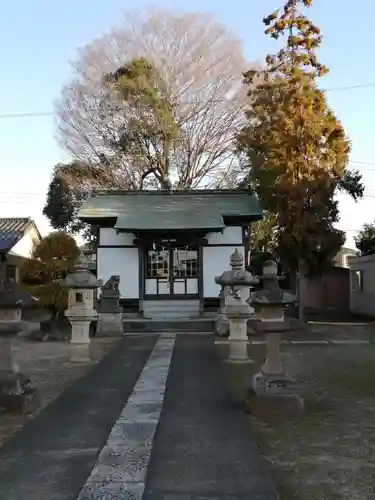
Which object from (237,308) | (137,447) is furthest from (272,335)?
(237,308)

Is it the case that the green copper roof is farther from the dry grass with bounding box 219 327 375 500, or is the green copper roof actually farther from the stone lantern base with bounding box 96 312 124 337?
the dry grass with bounding box 219 327 375 500

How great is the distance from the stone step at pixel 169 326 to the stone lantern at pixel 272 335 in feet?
39.1

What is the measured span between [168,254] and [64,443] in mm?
17409

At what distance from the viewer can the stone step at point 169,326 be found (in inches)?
783

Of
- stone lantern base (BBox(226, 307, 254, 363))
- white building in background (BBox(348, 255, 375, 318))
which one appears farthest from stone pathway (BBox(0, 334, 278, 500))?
white building in background (BBox(348, 255, 375, 318))

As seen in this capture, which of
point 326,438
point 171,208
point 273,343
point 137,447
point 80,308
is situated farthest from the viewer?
point 171,208

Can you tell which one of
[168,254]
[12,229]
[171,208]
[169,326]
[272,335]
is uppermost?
[12,229]

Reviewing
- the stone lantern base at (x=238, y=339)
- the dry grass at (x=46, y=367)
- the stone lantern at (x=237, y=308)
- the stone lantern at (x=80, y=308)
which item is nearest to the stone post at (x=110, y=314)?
the dry grass at (x=46, y=367)

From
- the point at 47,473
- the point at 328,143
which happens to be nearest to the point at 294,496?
the point at 47,473

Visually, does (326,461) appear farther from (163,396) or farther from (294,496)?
(163,396)

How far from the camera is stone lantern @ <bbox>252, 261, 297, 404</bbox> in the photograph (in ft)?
24.3

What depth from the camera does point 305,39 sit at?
2192cm

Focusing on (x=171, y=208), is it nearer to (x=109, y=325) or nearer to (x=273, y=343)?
(x=109, y=325)

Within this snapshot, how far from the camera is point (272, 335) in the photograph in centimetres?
771
